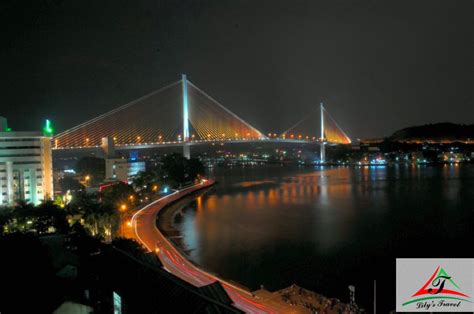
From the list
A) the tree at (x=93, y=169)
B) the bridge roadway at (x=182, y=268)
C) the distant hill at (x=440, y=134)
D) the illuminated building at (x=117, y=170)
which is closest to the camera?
the bridge roadway at (x=182, y=268)

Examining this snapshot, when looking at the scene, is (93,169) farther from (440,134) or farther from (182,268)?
(440,134)

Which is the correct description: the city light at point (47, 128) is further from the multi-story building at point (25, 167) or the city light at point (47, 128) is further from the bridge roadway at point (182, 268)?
the bridge roadway at point (182, 268)

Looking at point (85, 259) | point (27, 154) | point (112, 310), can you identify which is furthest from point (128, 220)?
point (112, 310)

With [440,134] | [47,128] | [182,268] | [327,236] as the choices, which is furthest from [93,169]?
[440,134]

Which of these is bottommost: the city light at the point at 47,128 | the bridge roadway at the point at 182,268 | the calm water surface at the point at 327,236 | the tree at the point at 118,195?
the calm water surface at the point at 327,236

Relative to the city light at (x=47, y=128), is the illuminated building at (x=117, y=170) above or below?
below

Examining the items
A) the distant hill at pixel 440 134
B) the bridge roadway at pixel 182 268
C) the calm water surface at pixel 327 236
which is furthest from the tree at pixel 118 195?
the distant hill at pixel 440 134

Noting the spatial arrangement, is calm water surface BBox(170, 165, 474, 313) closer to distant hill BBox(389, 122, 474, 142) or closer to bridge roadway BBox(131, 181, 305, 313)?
bridge roadway BBox(131, 181, 305, 313)
